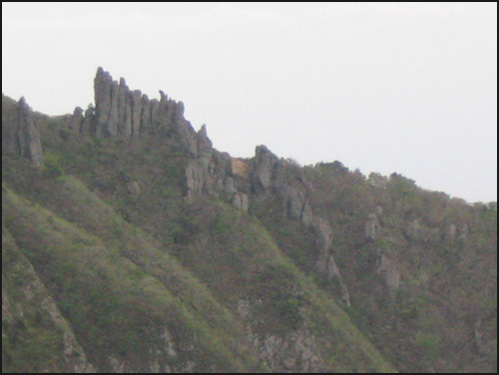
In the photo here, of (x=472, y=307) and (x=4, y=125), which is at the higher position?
(x=4, y=125)

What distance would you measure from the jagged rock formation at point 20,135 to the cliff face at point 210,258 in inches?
4.2

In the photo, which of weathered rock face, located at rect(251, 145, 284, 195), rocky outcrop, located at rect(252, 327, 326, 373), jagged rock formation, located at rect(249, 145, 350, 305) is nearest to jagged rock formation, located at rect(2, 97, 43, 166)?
weathered rock face, located at rect(251, 145, 284, 195)

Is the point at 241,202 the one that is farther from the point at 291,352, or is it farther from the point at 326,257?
the point at 291,352

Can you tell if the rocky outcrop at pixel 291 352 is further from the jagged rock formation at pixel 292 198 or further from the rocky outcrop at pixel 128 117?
the rocky outcrop at pixel 128 117

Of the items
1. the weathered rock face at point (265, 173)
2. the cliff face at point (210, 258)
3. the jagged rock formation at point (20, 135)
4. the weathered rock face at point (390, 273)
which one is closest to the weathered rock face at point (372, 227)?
the cliff face at point (210, 258)

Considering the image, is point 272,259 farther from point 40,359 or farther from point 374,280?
point 40,359

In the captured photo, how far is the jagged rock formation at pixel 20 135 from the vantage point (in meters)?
75.4

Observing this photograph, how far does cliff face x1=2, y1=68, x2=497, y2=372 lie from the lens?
64.1 m

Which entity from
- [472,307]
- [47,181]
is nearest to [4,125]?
[47,181]

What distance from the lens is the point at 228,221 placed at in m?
76.1

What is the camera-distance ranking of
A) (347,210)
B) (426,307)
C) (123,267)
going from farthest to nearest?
(347,210) → (426,307) → (123,267)

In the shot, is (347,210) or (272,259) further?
(347,210)

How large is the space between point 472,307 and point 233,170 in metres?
20.0

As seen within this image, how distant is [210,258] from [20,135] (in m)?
14.8
